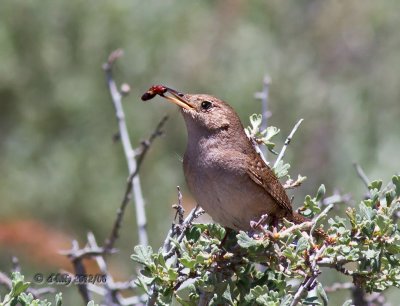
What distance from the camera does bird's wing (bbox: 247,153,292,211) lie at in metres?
4.16

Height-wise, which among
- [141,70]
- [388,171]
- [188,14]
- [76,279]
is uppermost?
[188,14]

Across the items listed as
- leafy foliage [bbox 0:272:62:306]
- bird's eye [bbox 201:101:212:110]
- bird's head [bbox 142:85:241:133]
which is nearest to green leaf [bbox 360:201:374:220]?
leafy foliage [bbox 0:272:62:306]

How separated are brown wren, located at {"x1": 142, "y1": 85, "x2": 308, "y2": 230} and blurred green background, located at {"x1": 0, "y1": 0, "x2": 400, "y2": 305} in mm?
4261

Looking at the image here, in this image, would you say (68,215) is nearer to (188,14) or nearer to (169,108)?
(169,108)

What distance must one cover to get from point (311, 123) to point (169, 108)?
70.8 inches

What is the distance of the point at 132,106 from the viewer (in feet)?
32.8

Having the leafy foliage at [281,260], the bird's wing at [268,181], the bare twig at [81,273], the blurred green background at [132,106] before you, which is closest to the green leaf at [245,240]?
the leafy foliage at [281,260]

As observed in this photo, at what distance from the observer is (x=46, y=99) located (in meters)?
10.2

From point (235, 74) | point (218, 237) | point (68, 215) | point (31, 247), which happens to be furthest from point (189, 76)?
point (218, 237)

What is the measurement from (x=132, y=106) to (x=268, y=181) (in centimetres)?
597

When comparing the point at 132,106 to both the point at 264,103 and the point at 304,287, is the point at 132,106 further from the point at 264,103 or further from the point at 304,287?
the point at 304,287

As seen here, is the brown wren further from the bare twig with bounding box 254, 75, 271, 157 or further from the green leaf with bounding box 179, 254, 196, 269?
the green leaf with bounding box 179, 254, 196, 269

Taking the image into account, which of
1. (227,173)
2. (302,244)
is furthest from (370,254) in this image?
(227,173)

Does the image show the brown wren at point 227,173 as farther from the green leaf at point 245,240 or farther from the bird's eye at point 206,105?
the green leaf at point 245,240
